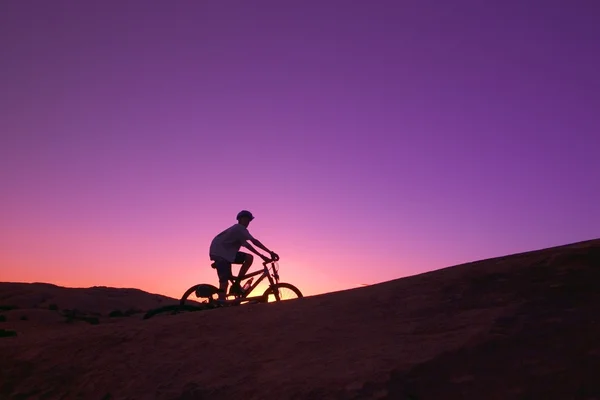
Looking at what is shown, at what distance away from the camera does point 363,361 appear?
3.89 meters

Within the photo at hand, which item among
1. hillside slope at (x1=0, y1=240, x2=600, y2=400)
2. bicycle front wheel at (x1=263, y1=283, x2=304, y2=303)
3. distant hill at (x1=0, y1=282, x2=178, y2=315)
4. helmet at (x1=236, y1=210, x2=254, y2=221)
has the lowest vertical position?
hillside slope at (x1=0, y1=240, x2=600, y2=400)

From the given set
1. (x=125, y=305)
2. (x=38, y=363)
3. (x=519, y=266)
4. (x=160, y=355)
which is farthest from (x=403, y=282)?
(x=125, y=305)

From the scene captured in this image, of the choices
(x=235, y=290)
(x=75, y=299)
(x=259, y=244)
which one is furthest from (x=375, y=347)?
(x=75, y=299)

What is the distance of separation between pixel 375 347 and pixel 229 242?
18.7 feet

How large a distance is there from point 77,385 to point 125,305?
2577 centimetres

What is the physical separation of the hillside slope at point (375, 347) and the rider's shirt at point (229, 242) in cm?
296

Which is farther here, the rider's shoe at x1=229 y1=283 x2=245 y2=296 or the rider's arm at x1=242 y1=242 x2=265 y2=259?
the rider's shoe at x1=229 y1=283 x2=245 y2=296

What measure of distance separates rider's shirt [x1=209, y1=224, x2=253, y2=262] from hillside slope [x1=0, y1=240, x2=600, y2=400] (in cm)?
296

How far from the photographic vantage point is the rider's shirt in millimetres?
9422

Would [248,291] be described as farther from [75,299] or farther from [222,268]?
[75,299]

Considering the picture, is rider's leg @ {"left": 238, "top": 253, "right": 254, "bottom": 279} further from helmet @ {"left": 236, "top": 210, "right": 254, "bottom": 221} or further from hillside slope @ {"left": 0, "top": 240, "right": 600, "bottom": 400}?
hillside slope @ {"left": 0, "top": 240, "right": 600, "bottom": 400}

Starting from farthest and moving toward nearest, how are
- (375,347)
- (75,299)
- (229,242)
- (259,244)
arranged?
1. (75,299)
2. (259,244)
3. (229,242)
4. (375,347)

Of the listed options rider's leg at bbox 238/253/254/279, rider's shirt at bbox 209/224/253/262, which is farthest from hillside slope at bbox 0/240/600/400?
rider's leg at bbox 238/253/254/279

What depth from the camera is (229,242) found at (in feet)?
31.2
